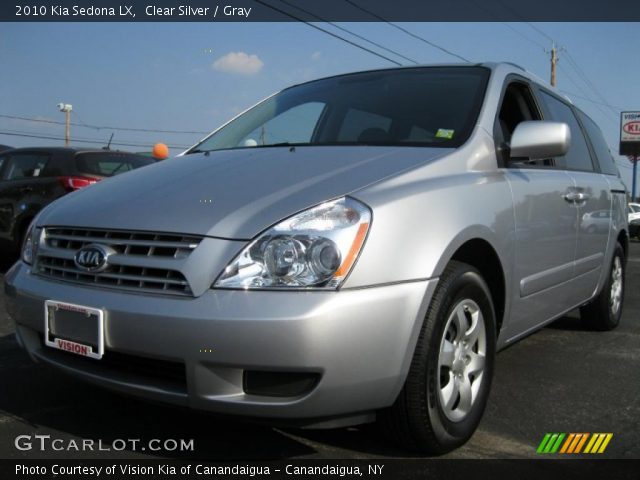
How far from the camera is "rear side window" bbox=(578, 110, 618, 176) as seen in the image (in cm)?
455

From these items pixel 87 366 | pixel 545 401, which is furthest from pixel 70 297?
pixel 545 401

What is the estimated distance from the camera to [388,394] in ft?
6.74

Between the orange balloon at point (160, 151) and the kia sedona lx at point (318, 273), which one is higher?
the orange balloon at point (160, 151)

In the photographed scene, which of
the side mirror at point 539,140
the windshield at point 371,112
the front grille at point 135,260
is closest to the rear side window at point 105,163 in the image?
the windshield at point 371,112

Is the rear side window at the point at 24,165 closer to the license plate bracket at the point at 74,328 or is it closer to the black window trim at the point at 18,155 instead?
the black window trim at the point at 18,155

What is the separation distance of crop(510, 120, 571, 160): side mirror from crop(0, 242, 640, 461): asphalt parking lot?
1.19 meters

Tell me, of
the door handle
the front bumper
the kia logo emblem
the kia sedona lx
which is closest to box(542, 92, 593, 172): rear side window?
the door handle

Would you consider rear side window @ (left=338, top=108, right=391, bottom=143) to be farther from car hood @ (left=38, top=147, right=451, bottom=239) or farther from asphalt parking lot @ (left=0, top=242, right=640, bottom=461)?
asphalt parking lot @ (left=0, top=242, right=640, bottom=461)

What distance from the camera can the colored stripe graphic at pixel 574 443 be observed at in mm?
2469

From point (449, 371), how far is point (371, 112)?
4.77 ft

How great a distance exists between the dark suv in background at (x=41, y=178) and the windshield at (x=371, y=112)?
3.48 metres

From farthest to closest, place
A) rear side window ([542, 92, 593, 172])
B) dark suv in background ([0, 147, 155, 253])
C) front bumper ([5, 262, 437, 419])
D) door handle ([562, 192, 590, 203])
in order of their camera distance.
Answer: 1. dark suv in background ([0, 147, 155, 253])
2. rear side window ([542, 92, 593, 172])
3. door handle ([562, 192, 590, 203])
4. front bumper ([5, 262, 437, 419])

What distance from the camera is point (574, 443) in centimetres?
253

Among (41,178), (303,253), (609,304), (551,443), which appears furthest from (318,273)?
(41,178)
